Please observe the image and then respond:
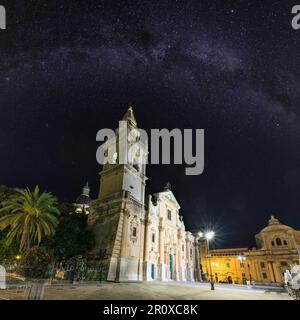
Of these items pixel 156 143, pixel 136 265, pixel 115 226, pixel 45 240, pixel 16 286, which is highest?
pixel 156 143

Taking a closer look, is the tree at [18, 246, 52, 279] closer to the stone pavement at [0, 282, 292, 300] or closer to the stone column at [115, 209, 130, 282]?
the stone pavement at [0, 282, 292, 300]

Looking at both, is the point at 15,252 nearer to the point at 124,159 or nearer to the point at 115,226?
the point at 115,226

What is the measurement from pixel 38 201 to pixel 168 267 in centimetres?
2014

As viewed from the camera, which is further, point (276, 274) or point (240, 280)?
point (240, 280)

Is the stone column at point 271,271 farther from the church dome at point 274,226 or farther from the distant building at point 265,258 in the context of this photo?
the church dome at point 274,226

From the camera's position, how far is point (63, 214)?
94.9 feet

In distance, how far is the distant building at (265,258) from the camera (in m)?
42.0

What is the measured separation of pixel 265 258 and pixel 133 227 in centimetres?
3354

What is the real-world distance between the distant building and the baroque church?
461 inches

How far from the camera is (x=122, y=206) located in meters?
24.8
